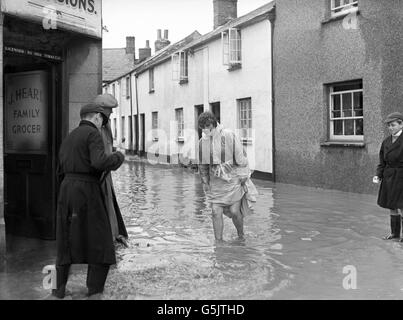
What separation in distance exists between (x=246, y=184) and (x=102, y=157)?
3.17 meters

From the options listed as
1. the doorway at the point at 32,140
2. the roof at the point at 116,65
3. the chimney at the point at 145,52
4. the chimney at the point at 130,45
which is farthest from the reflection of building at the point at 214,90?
the chimney at the point at 130,45

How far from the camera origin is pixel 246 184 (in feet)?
24.4

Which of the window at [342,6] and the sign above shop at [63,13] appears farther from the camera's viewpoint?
the window at [342,6]

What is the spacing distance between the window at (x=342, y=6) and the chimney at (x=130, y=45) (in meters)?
36.2

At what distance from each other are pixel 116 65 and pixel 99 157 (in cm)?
4509

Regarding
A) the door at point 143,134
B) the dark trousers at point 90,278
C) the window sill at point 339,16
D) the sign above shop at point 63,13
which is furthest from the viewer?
the door at point 143,134

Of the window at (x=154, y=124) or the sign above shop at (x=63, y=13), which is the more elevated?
the sign above shop at (x=63, y=13)

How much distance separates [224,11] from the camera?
80.3 feet

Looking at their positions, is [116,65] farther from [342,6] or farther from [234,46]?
[342,6]

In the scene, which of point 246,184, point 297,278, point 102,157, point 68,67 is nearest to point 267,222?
point 246,184

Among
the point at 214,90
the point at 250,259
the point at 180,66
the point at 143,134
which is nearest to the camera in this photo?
the point at 250,259

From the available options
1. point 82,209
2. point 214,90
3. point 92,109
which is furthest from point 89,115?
point 214,90

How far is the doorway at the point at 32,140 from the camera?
23.6 feet

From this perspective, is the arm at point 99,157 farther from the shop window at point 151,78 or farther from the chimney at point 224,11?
the shop window at point 151,78
